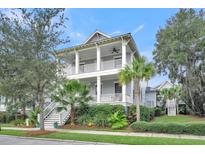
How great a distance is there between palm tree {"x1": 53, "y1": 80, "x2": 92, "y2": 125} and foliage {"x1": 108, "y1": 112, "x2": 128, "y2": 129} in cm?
308

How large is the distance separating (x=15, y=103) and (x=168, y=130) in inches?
438

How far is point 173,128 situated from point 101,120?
6.84 meters

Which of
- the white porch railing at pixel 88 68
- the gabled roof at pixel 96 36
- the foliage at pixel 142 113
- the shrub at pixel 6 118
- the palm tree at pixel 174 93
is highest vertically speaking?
the gabled roof at pixel 96 36

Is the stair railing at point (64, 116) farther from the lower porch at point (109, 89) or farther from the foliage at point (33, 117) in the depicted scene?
the lower porch at point (109, 89)

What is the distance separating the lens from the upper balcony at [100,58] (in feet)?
87.6

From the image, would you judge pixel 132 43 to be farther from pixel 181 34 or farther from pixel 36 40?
pixel 36 40

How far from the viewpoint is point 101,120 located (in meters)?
21.2

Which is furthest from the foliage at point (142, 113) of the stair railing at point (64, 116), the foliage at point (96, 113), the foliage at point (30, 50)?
the foliage at point (30, 50)

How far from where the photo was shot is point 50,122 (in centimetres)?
2330

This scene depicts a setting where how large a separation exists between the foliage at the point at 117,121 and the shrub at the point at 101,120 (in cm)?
45

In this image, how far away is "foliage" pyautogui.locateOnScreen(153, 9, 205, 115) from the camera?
26.6m

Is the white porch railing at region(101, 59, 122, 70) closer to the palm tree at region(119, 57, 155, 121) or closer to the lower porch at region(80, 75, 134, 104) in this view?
the lower porch at region(80, 75, 134, 104)
